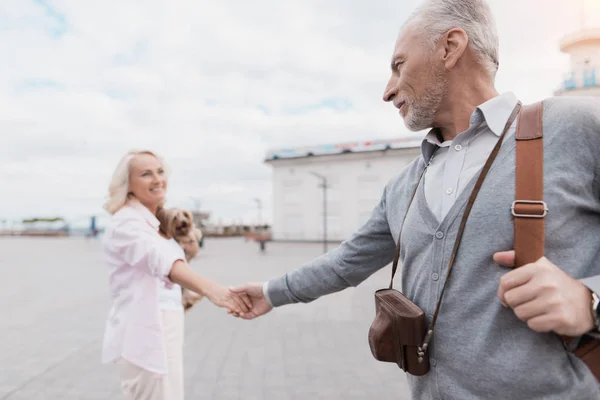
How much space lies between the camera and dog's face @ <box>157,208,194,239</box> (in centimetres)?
340

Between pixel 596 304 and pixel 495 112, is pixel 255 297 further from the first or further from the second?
pixel 596 304

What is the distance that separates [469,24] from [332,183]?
46706 millimetres

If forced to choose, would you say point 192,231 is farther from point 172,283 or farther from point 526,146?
point 526,146


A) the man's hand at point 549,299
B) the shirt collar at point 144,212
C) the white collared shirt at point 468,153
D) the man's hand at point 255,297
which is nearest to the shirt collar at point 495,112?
the white collared shirt at point 468,153

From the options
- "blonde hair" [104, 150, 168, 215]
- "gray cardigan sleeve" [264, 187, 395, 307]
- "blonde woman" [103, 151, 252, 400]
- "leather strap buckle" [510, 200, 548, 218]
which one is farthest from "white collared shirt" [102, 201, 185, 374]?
"leather strap buckle" [510, 200, 548, 218]

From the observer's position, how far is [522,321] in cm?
136

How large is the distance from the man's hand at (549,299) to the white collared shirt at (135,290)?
2190 mm

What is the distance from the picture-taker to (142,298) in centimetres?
290

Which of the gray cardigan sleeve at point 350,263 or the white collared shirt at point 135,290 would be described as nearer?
the gray cardigan sleeve at point 350,263

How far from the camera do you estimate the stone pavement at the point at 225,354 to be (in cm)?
487

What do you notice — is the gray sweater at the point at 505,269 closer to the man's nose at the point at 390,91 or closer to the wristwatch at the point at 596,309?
the wristwatch at the point at 596,309

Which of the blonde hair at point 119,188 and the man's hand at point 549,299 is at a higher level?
the blonde hair at point 119,188

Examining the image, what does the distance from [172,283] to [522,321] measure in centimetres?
236

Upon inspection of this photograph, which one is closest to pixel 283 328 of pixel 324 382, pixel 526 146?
pixel 324 382
